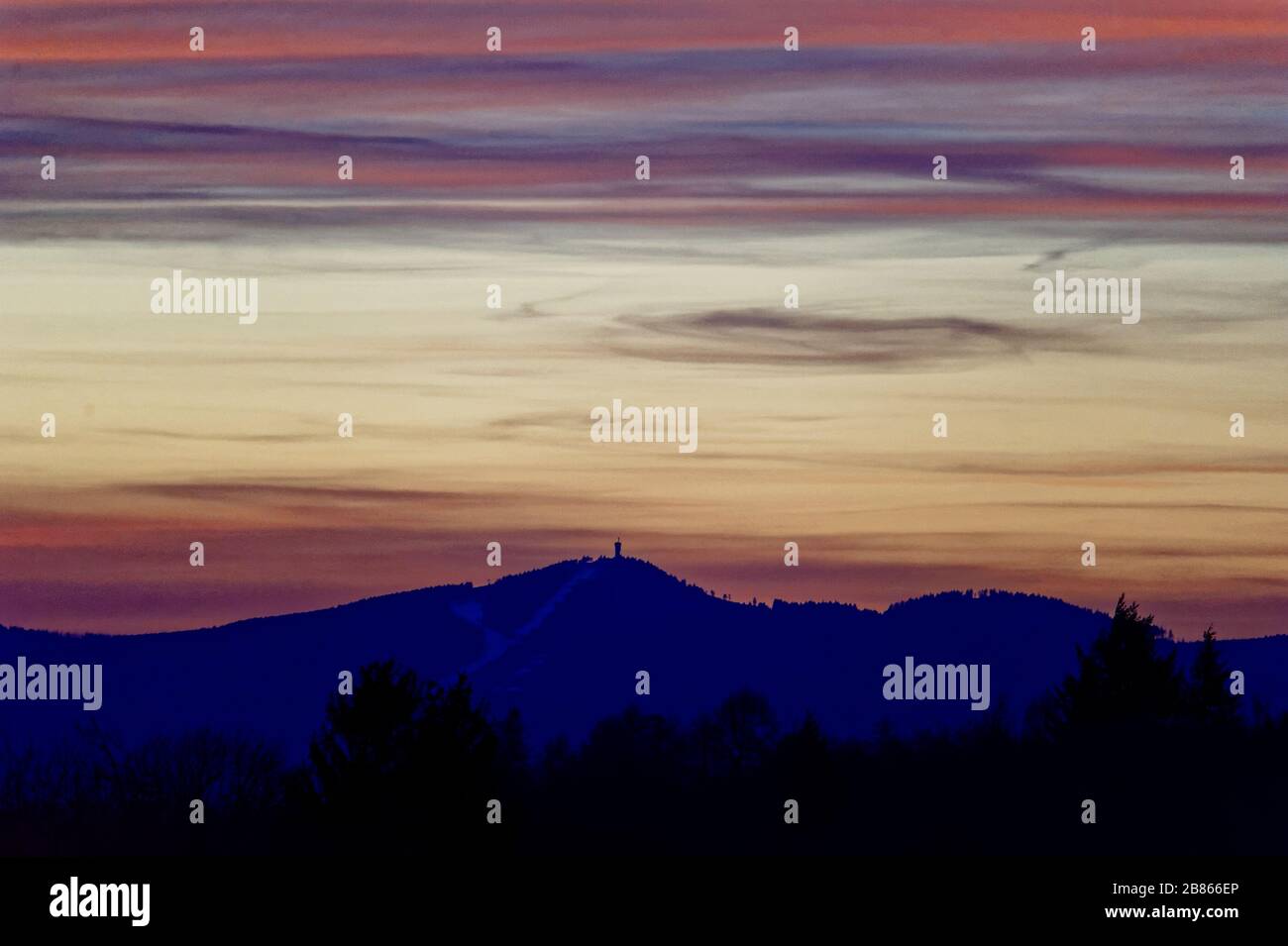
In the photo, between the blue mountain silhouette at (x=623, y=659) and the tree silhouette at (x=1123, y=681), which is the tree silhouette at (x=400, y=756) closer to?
the blue mountain silhouette at (x=623, y=659)

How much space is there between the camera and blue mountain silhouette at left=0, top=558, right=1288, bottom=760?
205 feet

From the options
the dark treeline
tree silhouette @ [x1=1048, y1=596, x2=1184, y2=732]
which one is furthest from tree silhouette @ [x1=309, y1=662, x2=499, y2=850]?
tree silhouette @ [x1=1048, y1=596, x2=1184, y2=732]

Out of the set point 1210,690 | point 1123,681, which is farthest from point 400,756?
point 1210,690

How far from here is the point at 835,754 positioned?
69.7 metres

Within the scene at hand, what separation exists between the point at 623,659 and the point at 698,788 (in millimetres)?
82710

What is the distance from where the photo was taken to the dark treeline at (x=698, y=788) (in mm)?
47938

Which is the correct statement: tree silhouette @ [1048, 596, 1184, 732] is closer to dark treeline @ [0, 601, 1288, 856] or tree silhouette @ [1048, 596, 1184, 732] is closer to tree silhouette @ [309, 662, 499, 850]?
dark treeline @ [0, 601, 1288, 856]

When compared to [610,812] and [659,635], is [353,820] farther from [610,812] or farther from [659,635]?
[659,635]

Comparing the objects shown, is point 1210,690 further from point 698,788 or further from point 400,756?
point 400,756

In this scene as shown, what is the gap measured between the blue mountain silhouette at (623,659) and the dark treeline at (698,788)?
1.33 metres

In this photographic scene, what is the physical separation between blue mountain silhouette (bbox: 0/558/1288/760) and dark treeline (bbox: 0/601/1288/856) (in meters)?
1.33
